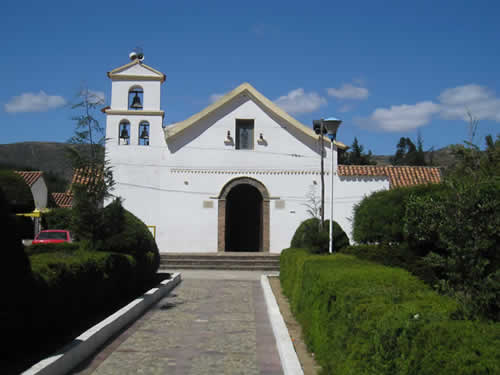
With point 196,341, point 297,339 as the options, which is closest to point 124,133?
point 196,341

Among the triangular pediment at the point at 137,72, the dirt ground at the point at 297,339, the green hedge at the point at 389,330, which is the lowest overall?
the dirt ground at the point at 297,339

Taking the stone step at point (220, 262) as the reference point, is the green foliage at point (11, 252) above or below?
above

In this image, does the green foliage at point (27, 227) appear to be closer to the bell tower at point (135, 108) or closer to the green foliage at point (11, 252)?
the bell tower at point (135, 108)

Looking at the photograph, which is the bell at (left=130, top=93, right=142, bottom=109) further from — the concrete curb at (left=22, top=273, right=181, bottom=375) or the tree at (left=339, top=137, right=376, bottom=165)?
the tree at (left=339, top=137, right=376, bottom=165)

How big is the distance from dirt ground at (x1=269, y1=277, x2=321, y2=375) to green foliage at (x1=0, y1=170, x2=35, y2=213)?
21.2 meters

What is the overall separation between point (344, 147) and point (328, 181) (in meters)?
2.08

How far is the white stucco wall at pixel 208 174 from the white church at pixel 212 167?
47mm

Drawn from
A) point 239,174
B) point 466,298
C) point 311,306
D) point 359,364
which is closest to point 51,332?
point 311,306

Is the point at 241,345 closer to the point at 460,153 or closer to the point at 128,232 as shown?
the point at 460,153

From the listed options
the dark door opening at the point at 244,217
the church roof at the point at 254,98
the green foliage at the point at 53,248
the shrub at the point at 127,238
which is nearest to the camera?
the green foliage at the point at 53,248

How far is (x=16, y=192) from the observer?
93.5ft

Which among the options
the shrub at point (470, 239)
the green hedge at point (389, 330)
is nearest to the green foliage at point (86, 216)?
the green hedge at point (389, 330)

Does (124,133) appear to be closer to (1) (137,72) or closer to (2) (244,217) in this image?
(1) (137,72)

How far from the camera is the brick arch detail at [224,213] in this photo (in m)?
22.5
